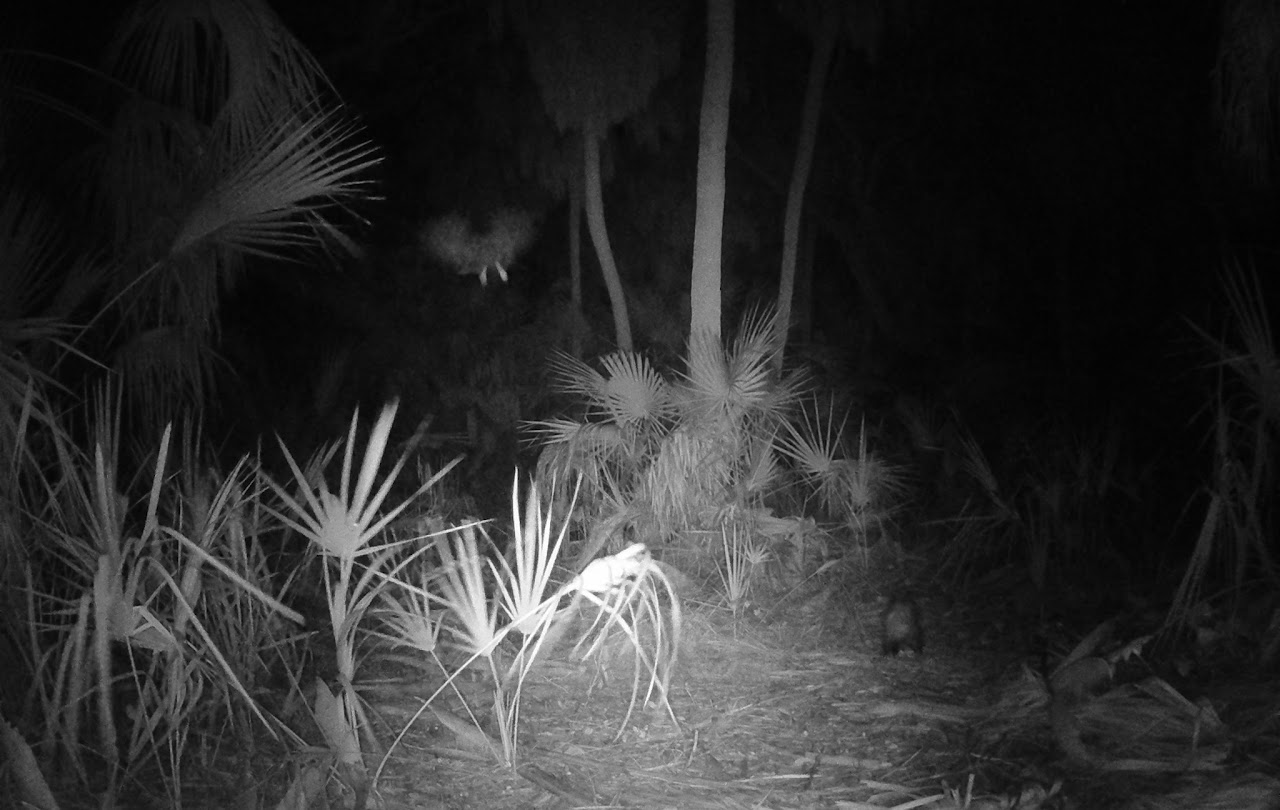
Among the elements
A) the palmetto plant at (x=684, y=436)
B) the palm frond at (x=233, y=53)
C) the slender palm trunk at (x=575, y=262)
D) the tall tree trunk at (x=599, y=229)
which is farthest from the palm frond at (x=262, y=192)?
the slender palm trunk at (x=575, y=262)

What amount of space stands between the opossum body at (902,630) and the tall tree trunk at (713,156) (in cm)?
308

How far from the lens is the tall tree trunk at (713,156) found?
8.14 meters

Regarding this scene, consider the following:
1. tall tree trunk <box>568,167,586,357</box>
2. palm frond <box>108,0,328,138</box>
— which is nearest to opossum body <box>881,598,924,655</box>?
palm frond <box>108,0,328,138</box>

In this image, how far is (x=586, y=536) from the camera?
727 cm

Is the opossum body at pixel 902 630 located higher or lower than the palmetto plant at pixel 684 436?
lower

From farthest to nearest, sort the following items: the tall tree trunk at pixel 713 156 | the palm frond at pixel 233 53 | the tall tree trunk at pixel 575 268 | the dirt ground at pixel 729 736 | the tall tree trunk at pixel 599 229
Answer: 1. the tall tree trunk at pixel 575 268
2. the tall tree trunk at pixel 599 229
3. the tall tree trunk at pixel 713 156
4. the palm frond at pixel 233 53
5. the dirt ground at pixel 729 736

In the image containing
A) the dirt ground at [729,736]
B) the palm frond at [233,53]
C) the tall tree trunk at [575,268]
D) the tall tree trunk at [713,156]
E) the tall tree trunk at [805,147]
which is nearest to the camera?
the dirt ground at [729,736]

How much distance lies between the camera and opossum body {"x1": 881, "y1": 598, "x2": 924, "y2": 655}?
5.41 meters

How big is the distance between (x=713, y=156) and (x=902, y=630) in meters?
4.00

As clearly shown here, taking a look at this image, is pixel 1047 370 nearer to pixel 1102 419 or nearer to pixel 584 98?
pixel 1102 419

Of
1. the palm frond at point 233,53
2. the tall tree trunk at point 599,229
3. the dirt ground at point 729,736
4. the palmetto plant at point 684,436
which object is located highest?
the tall tree trunk at point 599,229

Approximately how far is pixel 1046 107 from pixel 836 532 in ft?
24.4

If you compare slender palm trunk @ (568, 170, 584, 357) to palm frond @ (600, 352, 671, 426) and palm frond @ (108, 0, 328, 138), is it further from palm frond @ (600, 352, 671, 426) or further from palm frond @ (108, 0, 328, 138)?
palm frond @ (108, 0, 328, 138)

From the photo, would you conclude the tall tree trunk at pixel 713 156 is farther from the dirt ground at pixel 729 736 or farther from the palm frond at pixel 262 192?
the palm frond at pixel 262 192
